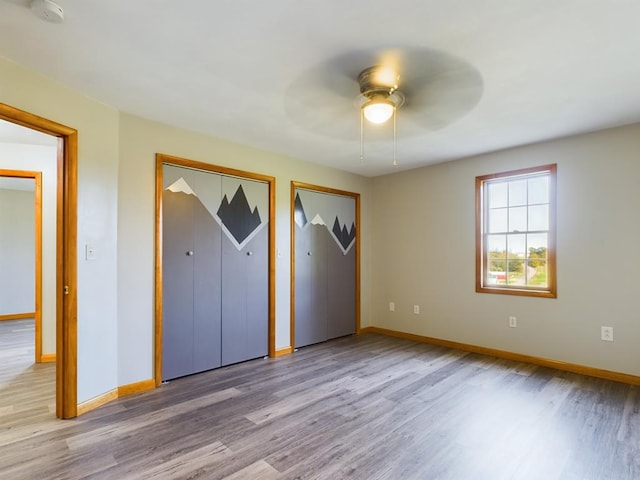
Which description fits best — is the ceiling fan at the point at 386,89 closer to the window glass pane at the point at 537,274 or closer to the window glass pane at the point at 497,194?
the window glass pane at the point at 497,194

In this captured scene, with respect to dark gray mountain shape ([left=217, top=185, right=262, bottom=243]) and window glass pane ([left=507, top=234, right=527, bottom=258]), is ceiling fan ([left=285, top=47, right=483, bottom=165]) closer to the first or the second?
dark gray mountain shape ([left=217, top=185, right=262, bottom=243])

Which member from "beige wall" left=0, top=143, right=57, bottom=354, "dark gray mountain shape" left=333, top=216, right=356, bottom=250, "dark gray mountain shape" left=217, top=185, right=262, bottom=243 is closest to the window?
→ "dark gray mountain shape" left=333, top=216, right=356, bottom=250

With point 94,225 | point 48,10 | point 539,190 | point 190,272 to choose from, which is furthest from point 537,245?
point 48,10

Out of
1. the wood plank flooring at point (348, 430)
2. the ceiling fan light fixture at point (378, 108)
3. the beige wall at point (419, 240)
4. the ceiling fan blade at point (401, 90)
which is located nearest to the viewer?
the wood plank flooring at point (348, 430)

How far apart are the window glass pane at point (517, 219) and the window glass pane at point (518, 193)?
0.07 metres

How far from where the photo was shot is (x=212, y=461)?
80.1 inches

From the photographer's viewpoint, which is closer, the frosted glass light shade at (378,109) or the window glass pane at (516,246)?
the frosted glass light shade at (378,109)

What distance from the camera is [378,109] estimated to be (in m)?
2.50

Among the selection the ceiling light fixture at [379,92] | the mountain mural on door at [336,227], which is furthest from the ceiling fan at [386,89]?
the mountain mural on door at [336,227]

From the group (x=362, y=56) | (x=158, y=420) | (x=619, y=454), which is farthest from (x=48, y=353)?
(x=619, y=454)

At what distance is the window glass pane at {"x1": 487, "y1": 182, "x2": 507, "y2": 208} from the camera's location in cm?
418

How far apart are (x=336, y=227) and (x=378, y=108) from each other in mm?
2619

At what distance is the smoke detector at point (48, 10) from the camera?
165 centimetres

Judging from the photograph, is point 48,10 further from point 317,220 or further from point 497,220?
point 497,220
